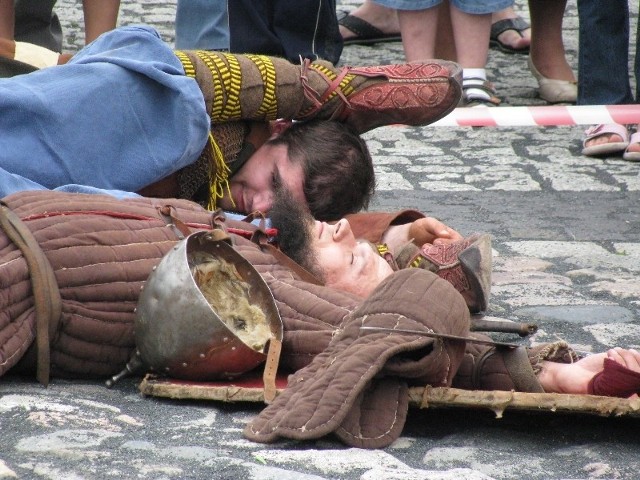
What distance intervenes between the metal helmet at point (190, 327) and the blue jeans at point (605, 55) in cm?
348

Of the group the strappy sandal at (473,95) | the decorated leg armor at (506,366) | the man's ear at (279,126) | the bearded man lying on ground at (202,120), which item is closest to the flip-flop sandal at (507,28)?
the strappy sandal at (473,95)

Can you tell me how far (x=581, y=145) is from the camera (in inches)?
225

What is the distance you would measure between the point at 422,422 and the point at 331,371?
248 mm

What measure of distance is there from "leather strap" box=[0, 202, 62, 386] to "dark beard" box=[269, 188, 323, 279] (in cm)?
79

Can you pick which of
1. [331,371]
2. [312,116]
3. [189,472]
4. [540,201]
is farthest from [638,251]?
[189,472]

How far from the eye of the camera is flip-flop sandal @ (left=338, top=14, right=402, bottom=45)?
24.3ft

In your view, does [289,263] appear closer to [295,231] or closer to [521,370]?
[295,231]

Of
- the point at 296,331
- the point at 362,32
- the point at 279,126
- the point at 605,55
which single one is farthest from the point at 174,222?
the point at 362,32

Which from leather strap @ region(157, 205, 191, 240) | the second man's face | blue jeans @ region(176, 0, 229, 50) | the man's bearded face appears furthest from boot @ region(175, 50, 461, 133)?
blue jeans @ region(176, 0, 229, 50)

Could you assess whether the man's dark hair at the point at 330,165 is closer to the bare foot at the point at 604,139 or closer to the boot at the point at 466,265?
the boot at the point at 466,265

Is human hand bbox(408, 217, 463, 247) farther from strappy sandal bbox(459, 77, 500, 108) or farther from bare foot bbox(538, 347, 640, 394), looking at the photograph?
strappy sandal bbox(459, 77, 500, 108)

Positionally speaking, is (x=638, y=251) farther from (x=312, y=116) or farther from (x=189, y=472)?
(x=189, y=472)

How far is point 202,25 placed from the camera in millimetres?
5781

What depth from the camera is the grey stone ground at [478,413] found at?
1895 mm
